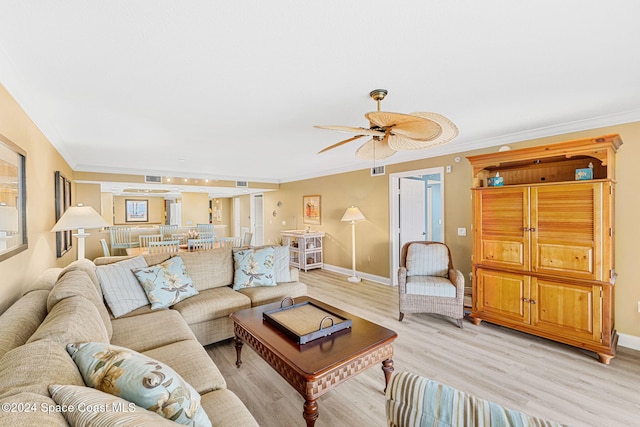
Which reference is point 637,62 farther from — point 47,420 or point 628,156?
point 47,420

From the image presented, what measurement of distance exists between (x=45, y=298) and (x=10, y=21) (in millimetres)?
1662

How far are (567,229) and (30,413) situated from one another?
375 cm

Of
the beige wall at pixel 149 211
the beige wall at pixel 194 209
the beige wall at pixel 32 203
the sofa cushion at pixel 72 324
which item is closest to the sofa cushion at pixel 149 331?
the sofa cushion at pixel 72 324

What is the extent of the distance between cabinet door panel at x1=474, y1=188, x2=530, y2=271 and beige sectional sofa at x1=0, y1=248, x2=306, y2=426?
2.26 metres

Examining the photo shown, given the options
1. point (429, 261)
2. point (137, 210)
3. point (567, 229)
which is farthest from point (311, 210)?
point (137, 210)

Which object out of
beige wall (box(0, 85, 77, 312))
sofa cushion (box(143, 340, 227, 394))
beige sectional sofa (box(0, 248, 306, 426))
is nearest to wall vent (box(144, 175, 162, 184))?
beige wall (box(0, 85, 77, 312))

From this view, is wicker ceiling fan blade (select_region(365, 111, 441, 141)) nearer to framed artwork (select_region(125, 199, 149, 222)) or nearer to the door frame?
the door frame

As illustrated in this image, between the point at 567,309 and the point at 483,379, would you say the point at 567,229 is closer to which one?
the point at 567,309

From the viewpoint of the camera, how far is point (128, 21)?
1.38m

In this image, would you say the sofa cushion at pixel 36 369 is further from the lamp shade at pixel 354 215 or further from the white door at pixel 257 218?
the white door at pixel 257 218

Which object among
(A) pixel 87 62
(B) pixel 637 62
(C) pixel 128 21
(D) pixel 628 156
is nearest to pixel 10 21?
(A) pixel 87 62

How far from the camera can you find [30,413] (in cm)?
68

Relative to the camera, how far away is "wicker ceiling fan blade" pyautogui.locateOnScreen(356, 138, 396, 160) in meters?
2.42

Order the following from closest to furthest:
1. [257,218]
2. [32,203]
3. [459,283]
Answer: [32,203], [459,283], [257,218]
